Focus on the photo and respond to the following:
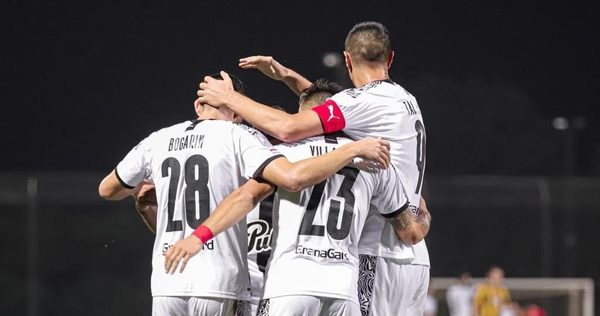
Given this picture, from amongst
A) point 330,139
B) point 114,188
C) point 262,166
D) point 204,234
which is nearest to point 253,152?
point 262,166

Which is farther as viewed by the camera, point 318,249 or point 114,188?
point 114,188

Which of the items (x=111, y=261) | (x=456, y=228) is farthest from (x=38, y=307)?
(x=456, y=228)

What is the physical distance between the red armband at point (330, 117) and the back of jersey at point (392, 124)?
25 mm

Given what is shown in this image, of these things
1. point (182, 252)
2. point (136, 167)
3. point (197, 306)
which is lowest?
point (197, 306)

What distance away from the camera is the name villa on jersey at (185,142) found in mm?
6828

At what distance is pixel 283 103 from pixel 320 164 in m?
57.4

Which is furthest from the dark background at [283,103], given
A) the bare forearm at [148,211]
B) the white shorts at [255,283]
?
the white shorts at [255,283]

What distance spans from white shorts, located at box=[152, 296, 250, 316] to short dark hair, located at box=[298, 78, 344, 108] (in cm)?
110

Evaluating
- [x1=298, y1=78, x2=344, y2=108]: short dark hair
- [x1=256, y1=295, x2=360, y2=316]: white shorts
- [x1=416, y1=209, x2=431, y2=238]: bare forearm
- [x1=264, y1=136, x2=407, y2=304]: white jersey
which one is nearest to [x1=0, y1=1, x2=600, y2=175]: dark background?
[x1=416, y1=209, x2=431, y2=238]: bare forearm

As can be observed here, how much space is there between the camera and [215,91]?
6.96 metres

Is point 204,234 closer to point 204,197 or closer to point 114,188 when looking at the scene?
point 204,197

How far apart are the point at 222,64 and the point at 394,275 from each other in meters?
65.7

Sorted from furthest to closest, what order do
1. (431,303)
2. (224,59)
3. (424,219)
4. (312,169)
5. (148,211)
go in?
(224,59)
(431,303)
(148,211)
(424,219)
(312,169)

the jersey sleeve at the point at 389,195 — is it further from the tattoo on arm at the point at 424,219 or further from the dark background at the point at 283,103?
the dark background at the point at 283,103
